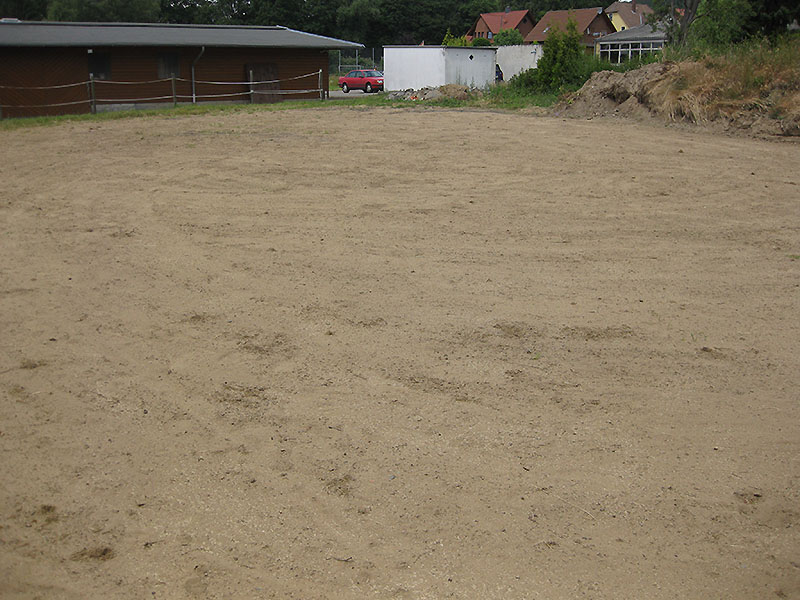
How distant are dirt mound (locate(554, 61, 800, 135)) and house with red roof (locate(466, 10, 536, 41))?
58144 mm

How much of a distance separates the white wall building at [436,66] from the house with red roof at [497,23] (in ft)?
131

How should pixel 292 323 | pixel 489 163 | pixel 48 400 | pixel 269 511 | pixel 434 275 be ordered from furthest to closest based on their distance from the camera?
pixel 489 163 < pixel 434 275 < pixel 292 323 < pixel 48 400 < pixel 269 511

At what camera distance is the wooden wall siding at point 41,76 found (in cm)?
2588

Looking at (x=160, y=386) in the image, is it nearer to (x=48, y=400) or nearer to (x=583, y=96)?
(x=48, y=400)

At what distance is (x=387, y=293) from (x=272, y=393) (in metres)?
2.09

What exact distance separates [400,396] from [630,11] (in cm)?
9111

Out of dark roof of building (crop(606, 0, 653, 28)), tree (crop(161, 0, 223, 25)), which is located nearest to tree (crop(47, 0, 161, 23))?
tree (crop(161, 0, 223, 25))

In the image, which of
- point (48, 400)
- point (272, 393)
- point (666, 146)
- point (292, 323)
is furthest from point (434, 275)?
point (666, 146)

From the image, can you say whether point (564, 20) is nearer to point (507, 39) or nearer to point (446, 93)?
point (507, 39)

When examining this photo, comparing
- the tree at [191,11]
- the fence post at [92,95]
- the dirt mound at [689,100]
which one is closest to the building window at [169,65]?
the fence post at [92,95]

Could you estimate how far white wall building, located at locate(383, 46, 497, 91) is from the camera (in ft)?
121

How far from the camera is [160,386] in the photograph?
526 centimetres

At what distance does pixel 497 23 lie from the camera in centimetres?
7794

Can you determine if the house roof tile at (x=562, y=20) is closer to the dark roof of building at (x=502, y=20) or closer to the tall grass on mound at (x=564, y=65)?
the dark roof of building at (x=502, y=20)
